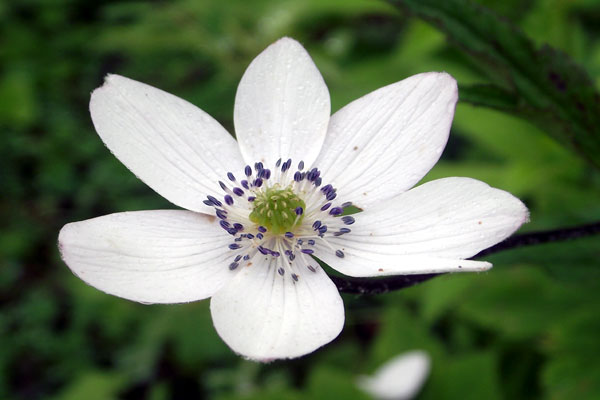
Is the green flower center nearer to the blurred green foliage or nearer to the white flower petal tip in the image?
the blurred green foliage

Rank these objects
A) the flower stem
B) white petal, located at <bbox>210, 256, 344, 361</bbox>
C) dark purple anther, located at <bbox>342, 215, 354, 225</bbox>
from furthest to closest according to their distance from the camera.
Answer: dark purple anther, located at <bbox>342, 215, 354, 225</bbox> → the flower stem → white petal, located at <bbox>210, 256, 344, 361</bbox>

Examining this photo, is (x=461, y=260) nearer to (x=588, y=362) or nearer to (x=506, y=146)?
(x=588, y=362)

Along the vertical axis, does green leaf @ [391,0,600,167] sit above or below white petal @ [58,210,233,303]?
above

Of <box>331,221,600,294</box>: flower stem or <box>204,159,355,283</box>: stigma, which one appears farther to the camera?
<box>204,159,355,283</box>: stigma

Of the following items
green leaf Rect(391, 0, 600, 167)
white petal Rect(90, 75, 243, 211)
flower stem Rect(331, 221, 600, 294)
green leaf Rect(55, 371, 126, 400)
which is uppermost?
green leaf Rect(391, 0, 600, 167)

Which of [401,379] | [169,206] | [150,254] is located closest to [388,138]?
[150,254]

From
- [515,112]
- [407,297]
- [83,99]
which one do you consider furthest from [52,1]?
[515,112]

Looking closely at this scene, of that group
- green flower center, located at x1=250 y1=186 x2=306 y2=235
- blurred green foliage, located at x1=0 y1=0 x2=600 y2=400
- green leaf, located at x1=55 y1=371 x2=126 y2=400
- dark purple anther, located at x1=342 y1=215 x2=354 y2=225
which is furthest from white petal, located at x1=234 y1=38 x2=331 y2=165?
green leaf, located at x1=55 y1=371 x2=126 y2=400
